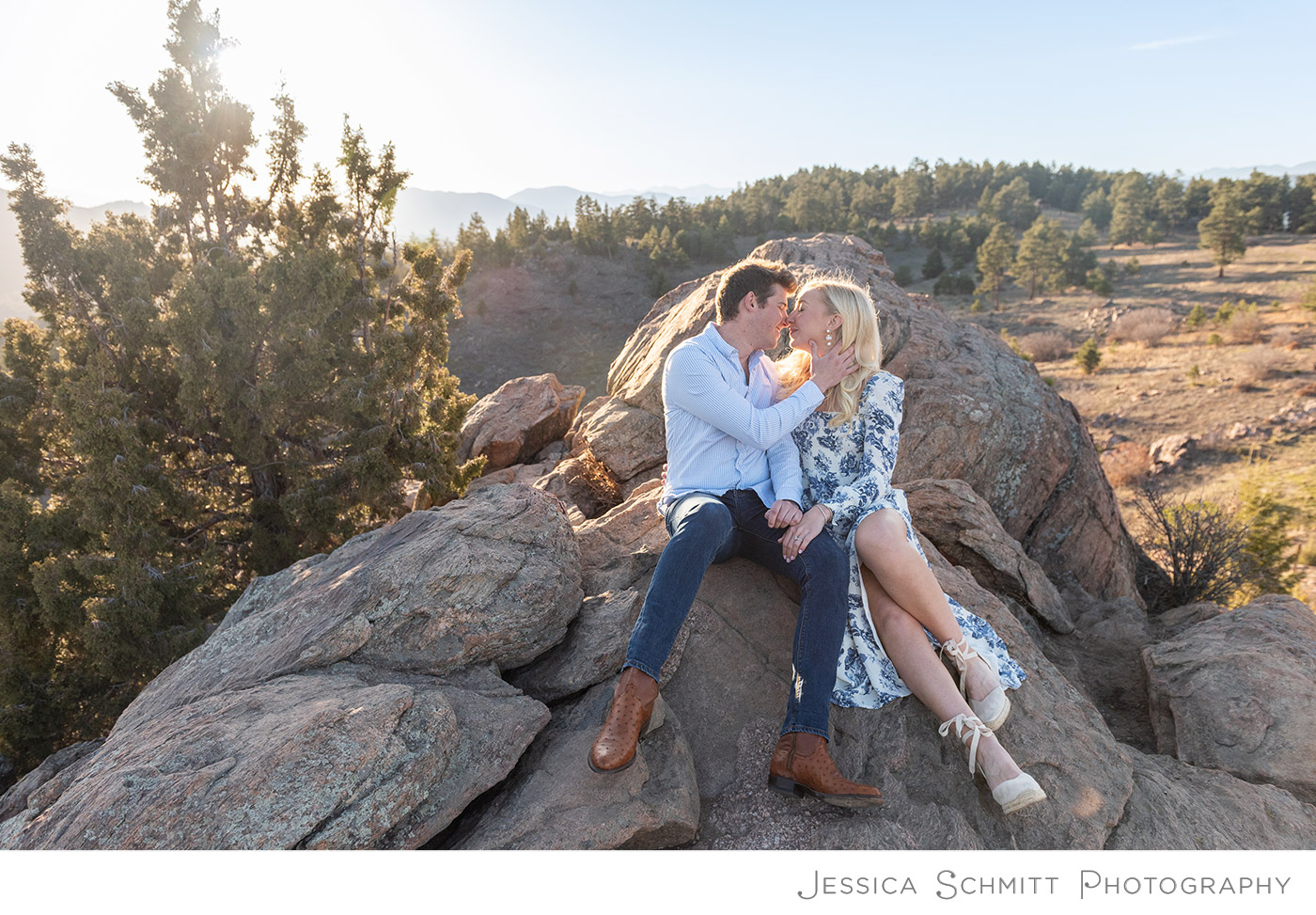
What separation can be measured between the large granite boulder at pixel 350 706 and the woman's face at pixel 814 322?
2191mm

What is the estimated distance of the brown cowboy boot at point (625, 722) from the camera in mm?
3346

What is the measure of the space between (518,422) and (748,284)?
941 cm

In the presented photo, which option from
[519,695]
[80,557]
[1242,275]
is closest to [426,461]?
[80,557]

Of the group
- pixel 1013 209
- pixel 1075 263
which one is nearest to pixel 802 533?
pixel 1075 263

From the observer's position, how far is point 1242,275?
51062mm

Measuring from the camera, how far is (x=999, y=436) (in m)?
7.46

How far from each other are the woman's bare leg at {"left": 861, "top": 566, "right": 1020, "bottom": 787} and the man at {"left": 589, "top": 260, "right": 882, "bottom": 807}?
35 cm

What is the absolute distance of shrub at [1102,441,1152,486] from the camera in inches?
809

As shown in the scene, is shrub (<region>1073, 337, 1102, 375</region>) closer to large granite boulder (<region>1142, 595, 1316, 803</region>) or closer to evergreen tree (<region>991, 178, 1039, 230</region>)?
large granite boulder (<region>1142, 595, 1316, 803</region>)

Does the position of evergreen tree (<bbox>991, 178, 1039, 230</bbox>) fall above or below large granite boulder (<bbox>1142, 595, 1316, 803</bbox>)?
above

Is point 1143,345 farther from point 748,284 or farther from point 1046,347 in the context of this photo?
point 748,284

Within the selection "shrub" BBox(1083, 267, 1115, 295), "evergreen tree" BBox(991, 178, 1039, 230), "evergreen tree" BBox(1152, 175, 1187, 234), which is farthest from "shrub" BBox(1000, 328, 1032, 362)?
"evergreen tree" BBox(991, 178, 1039, 230)

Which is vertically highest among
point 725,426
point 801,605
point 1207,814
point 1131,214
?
point 1131,214

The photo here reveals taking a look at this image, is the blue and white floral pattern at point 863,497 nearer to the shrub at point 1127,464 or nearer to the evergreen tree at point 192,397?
the evergreen tree at point 192,397
